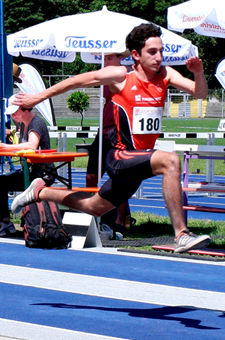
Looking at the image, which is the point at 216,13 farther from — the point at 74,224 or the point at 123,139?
the point at 123,139

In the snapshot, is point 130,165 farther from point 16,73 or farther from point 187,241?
point 16,73

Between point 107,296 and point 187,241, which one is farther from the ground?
point 187,241

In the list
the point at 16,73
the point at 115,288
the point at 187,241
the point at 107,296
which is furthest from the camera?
the point at 16,73

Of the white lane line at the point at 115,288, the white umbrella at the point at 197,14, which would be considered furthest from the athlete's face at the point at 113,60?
the white lane line at the point at 115,288

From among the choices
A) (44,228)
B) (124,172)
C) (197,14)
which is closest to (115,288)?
(124,172)

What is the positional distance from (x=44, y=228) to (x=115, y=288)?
1.86 meters

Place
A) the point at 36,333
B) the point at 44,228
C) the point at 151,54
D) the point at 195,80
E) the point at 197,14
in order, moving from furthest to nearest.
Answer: the point at 197,14 < the point at 44,228 < the point at 195,80 < the point at 151,54 < the point at 36,333

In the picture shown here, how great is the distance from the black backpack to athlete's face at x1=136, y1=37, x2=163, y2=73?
9.79 feet

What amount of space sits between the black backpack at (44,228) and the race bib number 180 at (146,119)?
2.67 metres

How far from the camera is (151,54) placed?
17.2ft

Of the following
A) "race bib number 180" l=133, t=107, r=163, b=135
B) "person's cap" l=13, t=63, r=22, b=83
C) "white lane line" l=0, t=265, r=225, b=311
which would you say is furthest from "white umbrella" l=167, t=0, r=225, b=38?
"white lane line" l=0, t=265, r=225, b=311

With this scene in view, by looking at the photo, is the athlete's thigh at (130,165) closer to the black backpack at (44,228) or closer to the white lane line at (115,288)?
the white lane line at (115,288)

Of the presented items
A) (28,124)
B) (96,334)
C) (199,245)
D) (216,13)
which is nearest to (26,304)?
(96,334)

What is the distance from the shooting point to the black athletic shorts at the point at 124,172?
5.04 m
